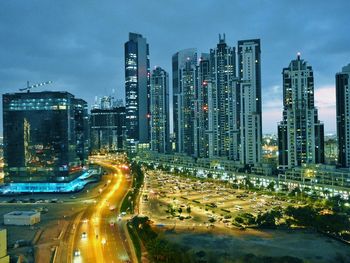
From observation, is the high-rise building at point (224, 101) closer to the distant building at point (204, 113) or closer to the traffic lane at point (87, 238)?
the distant building at point (204, 113)

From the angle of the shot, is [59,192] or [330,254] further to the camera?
[59,192]

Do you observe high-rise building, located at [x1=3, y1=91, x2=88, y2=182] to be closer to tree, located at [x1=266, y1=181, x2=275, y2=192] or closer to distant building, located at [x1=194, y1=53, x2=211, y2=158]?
tree, located at [x1=266, y1=181, x2=275, y2=192]

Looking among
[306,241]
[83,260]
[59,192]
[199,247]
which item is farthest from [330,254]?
[59,192]

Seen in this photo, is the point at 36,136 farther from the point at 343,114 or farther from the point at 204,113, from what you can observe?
the point at 204,113

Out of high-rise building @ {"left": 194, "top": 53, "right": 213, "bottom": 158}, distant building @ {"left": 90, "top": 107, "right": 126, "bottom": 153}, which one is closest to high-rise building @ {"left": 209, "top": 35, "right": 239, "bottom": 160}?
high-rise building @ {"left": 194, "top": 53, "right": 213, "bottom": 158}

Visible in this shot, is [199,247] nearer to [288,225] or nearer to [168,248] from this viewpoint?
[168,248]

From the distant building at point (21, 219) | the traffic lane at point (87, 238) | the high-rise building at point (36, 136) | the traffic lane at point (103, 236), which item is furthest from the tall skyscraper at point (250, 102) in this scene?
the distant building at point (21, 219)
